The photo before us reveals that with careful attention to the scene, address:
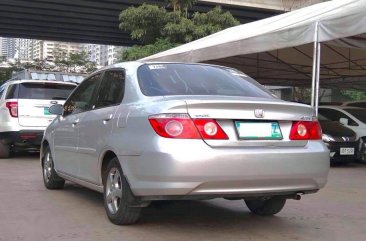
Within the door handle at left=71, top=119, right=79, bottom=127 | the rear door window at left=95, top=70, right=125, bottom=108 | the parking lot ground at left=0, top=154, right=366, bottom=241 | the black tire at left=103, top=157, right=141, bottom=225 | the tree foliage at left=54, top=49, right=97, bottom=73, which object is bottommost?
the parking lot ground at left=0, top=154, right=366, bottom=241

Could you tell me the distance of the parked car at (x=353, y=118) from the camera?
12.6 metres

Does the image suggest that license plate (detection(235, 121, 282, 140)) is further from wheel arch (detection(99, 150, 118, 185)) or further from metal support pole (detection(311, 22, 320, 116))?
metal support pole (detection(311, 22, 320, 116))

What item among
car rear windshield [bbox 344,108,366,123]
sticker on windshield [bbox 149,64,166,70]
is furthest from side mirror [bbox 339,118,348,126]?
sticker on windshield [bbox 149,64,166,70]

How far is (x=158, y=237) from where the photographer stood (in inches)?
202

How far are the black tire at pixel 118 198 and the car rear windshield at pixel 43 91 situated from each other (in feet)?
20.7

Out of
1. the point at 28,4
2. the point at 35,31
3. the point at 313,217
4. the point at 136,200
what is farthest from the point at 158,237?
the point at 35,31

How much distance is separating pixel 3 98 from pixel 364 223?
851 cm

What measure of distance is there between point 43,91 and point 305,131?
763 centimetres

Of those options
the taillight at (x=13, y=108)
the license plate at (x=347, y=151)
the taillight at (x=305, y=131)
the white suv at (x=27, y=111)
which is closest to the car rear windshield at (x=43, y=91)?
the white suv at (x=27, y=111)

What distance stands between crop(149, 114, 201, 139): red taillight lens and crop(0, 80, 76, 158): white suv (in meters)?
7.12

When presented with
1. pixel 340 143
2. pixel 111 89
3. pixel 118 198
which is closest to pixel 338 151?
pixel 340 143

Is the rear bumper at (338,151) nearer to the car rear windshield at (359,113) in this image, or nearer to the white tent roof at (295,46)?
the car rear windshield at (359,113)

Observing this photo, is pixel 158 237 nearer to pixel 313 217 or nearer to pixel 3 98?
pixel 313 217

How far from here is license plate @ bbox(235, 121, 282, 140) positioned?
4.96 meters
